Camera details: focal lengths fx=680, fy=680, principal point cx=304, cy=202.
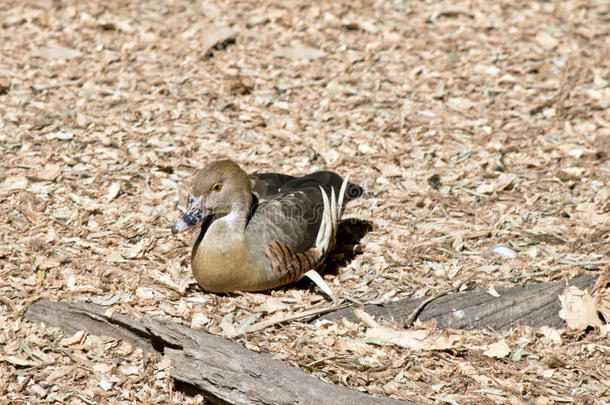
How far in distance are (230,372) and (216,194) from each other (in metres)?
1.47

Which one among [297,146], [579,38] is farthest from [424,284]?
[579,38]

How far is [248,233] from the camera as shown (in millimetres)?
4965

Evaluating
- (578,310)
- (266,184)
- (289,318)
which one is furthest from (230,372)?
(578,310)

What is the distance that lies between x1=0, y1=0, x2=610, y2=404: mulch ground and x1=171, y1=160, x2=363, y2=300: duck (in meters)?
0.18

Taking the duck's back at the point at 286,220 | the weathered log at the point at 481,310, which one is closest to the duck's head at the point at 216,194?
the duck's back at the point at 286,220

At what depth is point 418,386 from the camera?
4.19 m

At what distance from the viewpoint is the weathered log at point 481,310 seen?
470 centimetres

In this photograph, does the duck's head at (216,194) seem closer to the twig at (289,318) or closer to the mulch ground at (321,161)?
the mulch ground at (321,161)

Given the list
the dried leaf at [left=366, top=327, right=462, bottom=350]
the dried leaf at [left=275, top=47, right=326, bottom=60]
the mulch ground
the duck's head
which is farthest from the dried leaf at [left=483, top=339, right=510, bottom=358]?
the dried leaf at [left=275, top=47, right=326, bottom=60]

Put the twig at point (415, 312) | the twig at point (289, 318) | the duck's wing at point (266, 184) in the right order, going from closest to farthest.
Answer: the twig at point (289, 318)
the twig at point (415, 312)
the duck's wing at point (266, 184)

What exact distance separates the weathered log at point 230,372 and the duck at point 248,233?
71 cm

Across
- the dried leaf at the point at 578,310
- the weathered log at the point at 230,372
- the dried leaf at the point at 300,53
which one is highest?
the dried leaf at the point at 300,53

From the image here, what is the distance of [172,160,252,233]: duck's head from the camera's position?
484cm

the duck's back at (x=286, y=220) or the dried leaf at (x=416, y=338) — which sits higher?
the duck's back at (x=286, y=220)
